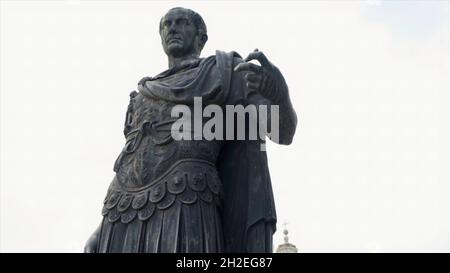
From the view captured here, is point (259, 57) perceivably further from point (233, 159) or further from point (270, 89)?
point (233, 159)

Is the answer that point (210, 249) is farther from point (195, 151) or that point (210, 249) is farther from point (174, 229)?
point (195, 151)

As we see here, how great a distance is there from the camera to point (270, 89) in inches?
264

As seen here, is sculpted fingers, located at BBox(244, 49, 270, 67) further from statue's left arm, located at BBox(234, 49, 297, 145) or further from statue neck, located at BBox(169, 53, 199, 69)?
statue neck, located at BBox(169, 53, 199, 69)

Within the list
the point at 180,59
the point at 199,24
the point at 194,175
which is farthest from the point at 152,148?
the point at 199,24

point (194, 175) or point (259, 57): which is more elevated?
point (259, 57)

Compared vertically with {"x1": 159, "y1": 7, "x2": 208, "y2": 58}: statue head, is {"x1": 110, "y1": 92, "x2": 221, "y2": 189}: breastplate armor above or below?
below

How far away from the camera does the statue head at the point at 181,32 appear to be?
24.7 feet

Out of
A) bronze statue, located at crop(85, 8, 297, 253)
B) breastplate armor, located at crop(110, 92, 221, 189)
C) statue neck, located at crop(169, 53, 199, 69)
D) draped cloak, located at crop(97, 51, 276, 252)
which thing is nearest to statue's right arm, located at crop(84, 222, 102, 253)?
bronze statue, located at crop(85, 8, 297, 253)

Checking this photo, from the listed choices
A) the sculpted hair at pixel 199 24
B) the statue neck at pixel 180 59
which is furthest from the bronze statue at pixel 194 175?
the sculpted hair at pixel 199 24

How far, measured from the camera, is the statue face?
753 centimetres

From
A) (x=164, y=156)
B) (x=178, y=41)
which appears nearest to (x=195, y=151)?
(x=164, y=156)

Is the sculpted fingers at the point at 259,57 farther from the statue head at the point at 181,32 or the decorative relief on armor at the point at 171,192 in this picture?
the statue head at the point at 181,32

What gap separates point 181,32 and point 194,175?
61.2 inches

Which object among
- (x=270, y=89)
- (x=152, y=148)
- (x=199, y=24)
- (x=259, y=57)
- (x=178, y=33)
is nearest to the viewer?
(x=259, y=57)
